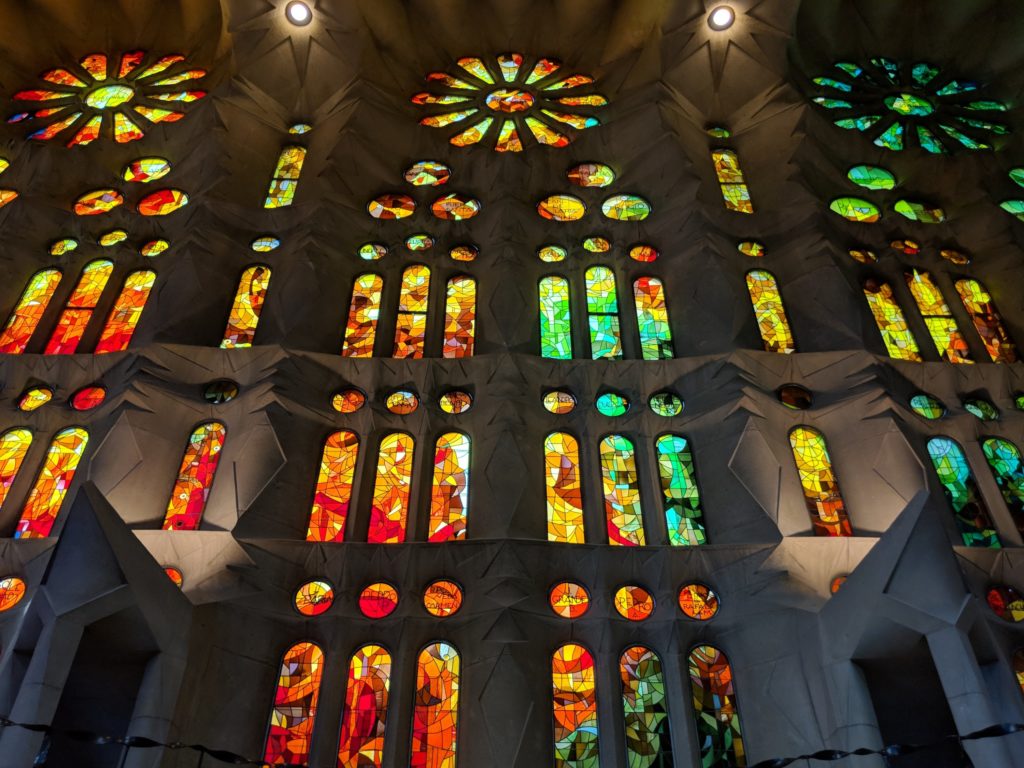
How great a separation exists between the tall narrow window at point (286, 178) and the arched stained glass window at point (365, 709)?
31.5 feet

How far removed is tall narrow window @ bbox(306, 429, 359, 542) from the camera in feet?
45.1

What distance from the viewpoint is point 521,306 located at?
1638cm

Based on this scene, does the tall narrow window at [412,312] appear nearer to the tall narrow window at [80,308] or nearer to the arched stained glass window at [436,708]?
the tall narrow window at [80,308]

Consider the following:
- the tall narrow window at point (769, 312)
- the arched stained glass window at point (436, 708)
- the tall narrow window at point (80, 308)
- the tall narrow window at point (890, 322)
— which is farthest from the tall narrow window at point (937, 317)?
the tall narrow window at point (80, 308)

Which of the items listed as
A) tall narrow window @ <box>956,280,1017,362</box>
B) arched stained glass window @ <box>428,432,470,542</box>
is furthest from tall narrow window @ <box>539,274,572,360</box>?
tall narrow window @ <box>956,280,1017,362</box>

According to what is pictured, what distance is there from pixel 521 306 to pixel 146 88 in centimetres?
1149

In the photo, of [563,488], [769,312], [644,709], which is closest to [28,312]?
[563,488]

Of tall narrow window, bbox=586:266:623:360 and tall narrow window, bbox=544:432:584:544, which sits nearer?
tall narrow window, bbox=544:432:584:544

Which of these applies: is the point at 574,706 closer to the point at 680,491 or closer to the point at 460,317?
the point at 680,491

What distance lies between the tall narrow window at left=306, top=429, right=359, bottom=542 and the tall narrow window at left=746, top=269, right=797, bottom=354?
7.29 metres

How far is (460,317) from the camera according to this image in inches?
666

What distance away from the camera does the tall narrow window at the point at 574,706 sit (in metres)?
11.7

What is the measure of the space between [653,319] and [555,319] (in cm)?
175

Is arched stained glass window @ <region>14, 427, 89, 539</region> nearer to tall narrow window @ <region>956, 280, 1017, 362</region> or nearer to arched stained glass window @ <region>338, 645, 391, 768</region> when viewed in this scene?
arched stained glass window @ <region>338, 645, 391, 768</region>
